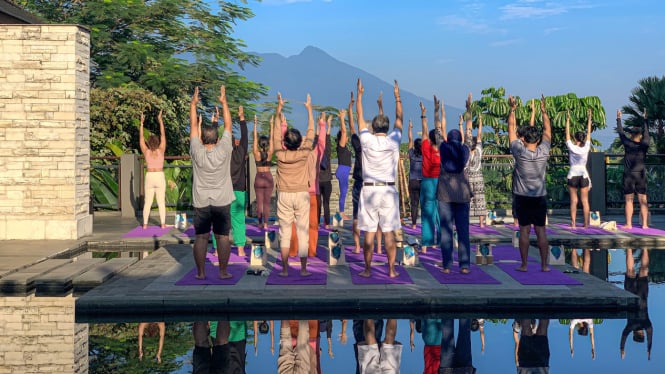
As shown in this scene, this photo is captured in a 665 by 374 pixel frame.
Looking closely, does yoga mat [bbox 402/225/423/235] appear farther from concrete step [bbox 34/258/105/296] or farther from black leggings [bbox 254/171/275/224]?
concrete step [bbox 34/258/105/296]

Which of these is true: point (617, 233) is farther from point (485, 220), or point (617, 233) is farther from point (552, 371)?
point (552, 371)

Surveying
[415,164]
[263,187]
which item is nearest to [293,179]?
[263,187]

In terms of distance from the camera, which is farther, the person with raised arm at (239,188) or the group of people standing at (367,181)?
the person with raised arm at (239,188)

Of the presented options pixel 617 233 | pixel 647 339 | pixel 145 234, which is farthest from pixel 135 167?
pixel 647 339

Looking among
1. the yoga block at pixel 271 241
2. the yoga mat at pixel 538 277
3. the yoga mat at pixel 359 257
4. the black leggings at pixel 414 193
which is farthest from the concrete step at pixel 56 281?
the black leggings at pixel 414 193

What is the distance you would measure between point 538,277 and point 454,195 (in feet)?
5.06

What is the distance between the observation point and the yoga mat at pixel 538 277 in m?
10.8

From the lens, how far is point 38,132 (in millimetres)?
16828

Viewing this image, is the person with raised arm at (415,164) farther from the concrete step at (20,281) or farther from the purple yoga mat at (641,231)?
the concrete step at (20,281)

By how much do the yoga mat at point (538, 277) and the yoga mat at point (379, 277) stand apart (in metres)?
1.45

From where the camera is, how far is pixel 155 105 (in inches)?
1118

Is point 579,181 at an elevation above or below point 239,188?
above

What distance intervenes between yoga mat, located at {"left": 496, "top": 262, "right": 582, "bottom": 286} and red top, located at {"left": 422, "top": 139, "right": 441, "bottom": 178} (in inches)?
85.7

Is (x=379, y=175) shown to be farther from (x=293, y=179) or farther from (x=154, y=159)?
(x=154, y=159)
